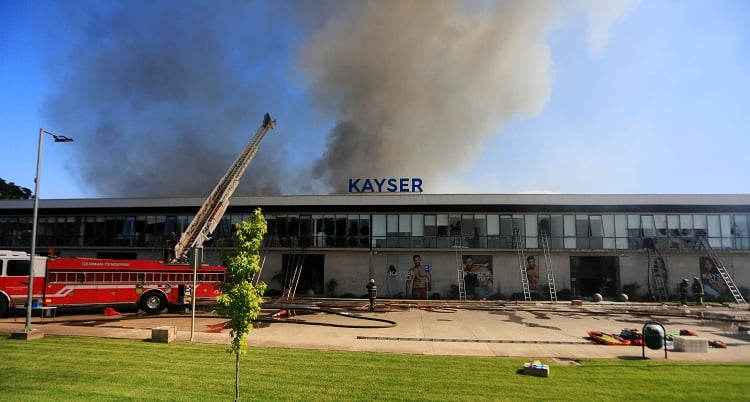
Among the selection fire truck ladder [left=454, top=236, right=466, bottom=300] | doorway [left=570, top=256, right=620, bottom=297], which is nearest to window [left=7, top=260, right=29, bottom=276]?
fire truck ladder [left=454, top=236, right=466, bottom=300]

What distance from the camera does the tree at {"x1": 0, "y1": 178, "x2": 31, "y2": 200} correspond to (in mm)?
66569

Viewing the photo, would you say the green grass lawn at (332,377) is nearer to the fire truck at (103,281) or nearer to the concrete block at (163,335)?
the concrete block at (163,335)

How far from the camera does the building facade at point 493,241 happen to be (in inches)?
1404

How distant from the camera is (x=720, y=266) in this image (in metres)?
34.7

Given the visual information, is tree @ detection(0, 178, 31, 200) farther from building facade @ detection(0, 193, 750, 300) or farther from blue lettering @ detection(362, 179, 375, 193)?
blue lettering @ detection(362, 179, 375, 193)

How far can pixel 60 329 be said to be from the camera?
16547 millimetres

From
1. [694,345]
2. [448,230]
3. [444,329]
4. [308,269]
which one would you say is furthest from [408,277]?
[694,345]

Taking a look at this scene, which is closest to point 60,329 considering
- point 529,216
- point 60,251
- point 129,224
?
point 129,224

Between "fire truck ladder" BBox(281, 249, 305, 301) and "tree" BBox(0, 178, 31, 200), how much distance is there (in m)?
52.6

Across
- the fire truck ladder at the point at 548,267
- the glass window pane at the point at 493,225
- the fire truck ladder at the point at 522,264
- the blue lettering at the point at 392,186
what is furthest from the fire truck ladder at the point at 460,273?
the blue lettering at the point at 392,186

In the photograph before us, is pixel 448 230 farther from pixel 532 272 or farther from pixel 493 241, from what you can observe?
pixel 532 272

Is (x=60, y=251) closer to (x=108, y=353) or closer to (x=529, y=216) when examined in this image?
(x=108, y=353)

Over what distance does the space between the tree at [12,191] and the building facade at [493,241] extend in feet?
138

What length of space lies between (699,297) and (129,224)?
4750cm
